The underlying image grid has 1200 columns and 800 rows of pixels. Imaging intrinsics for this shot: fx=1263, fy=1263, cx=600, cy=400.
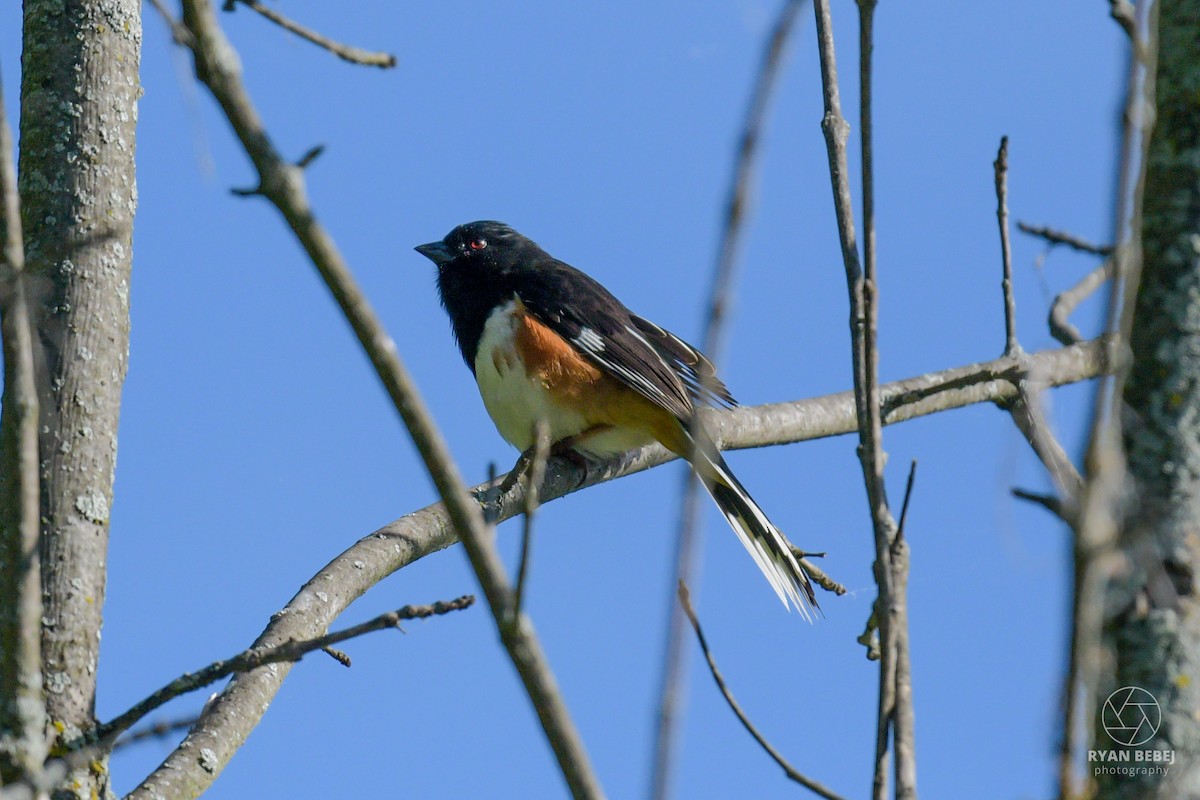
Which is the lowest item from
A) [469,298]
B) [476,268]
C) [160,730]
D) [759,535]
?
[160,730]

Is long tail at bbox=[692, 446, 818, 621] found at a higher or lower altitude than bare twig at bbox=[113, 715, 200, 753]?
higher

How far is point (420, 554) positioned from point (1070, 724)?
7.45 feet

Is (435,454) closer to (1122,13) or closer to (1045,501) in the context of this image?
(1045,501)

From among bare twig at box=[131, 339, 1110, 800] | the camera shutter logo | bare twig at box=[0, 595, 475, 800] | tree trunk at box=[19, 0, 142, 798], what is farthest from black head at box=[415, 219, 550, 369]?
the camera shutter logo

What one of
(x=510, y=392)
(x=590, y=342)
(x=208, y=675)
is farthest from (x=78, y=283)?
(x=590, y=342)

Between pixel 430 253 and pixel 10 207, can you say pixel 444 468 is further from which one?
pixel 430 253

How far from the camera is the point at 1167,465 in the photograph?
1288 mm

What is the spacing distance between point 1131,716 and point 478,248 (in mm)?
4046

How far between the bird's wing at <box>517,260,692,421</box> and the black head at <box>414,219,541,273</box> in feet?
0.61

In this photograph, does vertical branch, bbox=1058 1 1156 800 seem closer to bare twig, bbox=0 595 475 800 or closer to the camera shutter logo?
the camera shutter logo

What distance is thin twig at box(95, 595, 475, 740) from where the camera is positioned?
1.57 meters

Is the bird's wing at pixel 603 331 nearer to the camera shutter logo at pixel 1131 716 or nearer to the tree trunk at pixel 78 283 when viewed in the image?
the tree trunk at pixel 78 283

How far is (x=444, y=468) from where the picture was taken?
118 cm

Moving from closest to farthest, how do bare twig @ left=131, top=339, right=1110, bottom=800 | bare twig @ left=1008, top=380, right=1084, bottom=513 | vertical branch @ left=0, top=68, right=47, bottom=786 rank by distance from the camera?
vertical branch @ left=0, top=68, right=47, bottom=786 < bare twig @ left=1008, top=380, right=1084, bottom=513 < bare twig @ left=131, top=339, right=1110, bottom=800
